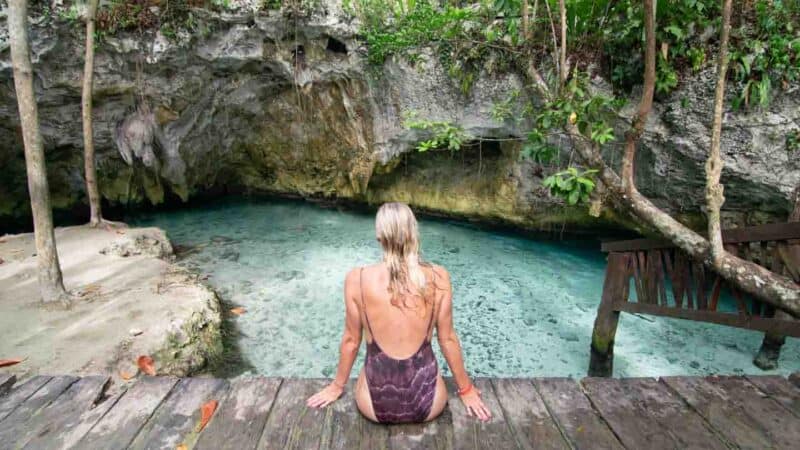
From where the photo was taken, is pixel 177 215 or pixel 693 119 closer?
pixel 693 119

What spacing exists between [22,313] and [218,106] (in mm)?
6341

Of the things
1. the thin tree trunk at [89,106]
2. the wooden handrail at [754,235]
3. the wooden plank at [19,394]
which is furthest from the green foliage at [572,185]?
the thin tree trunk at [89,106]

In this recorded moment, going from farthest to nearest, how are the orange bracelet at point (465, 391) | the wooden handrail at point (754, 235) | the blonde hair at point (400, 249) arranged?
the wooden handrail at point (754, 235) < the orange bracelet at point (465, 391) < the blonde hair at point (400, 249)

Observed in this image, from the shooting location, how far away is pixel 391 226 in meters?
2.02

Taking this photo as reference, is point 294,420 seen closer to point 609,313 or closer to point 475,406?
point 475,406

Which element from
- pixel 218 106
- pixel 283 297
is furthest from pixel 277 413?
pixel 218 106

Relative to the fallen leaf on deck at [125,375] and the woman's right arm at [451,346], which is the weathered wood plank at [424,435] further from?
the fallen leaf on deck at [125,375]

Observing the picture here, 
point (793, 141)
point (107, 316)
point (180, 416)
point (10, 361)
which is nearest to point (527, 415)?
point (180, 416)

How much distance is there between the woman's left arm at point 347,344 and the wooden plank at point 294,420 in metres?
0.07

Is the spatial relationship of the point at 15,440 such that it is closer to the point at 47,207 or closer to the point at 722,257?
the point at 47,207

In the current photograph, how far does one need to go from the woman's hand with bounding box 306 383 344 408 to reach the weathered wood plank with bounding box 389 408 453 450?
1.29 ft

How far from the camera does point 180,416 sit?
2.41 meters

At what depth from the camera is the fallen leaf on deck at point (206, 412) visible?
234 centimetres

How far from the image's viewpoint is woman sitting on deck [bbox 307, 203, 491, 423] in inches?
81.5
